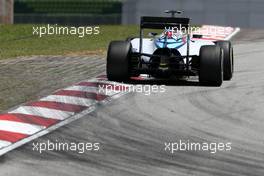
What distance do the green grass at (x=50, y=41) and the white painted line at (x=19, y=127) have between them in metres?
9.59

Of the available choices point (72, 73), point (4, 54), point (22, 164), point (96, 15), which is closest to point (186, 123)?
point (22, 164)

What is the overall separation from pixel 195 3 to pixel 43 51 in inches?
760

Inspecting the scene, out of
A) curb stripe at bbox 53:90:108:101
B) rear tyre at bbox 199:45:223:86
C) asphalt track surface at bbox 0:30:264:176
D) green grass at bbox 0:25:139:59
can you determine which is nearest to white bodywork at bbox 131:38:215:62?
rear tyre at bbox 199:45:223:86

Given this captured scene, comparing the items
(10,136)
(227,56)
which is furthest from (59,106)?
(227,56)

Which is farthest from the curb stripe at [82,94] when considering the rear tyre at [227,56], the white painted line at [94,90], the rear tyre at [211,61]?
the rear tyre at [227,56]

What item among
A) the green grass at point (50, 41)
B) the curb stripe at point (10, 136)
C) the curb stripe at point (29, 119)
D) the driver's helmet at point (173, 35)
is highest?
the driver's helmet at point (173, 35)

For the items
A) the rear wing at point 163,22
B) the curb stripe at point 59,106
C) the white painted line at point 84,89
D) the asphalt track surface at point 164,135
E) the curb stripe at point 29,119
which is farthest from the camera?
the white painted line at point 84,89

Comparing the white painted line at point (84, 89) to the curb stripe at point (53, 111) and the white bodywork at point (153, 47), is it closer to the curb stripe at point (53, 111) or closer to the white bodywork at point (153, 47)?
the curb stripe at point (53, 111)

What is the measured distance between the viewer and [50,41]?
93.6 ft

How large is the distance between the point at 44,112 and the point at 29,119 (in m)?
0.60

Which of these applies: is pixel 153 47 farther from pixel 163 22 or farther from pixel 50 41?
pixel 50 41

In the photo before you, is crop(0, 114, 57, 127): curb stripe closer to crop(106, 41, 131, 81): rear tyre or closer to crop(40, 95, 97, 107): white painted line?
crop(40, 95, 97, 107): white painted line

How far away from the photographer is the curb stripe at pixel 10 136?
490 inches

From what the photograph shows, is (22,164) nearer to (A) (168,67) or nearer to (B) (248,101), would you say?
(A) (168,67)
